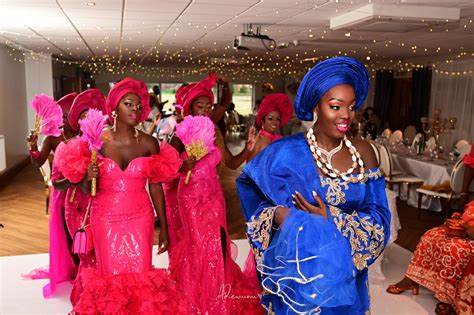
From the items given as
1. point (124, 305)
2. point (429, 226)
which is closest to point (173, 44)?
point (429, 226)

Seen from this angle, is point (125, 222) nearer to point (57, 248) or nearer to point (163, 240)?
point (163, 240)

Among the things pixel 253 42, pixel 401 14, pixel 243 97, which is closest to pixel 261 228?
pixel 401 14

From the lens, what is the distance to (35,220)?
684 cm

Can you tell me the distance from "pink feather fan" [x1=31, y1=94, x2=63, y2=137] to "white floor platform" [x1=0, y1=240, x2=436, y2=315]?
4.40 ft

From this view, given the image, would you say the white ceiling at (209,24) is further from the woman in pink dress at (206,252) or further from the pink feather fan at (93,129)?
the pink feather fan at (93,129)

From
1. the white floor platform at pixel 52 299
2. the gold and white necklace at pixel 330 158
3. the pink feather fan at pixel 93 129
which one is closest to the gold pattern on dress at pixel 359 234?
the gold and white necklace at pixel 330 158

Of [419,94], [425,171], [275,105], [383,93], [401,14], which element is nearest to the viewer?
[275,105]

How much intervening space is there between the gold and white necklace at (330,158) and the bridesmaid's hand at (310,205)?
0.15 meters

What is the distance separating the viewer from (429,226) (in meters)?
6.76

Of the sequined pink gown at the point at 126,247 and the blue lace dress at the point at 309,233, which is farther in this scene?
the sequined pink gown at the point at 126,247

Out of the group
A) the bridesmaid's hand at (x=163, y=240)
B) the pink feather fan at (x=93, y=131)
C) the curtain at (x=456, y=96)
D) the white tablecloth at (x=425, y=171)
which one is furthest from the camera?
the curtain at (x=456, y=96)

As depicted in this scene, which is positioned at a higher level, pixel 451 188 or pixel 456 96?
pixel 456 96

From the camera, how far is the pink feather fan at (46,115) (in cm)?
398

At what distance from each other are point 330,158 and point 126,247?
138 centimetres
